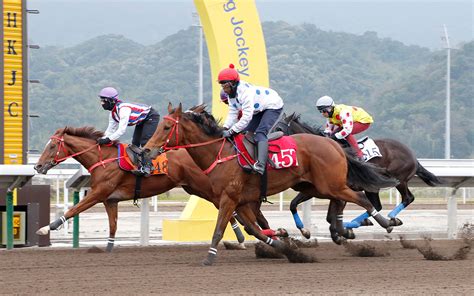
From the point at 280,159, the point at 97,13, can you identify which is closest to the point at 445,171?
the point at 280,159

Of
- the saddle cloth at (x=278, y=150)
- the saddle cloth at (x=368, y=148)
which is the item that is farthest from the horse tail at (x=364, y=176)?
the saddle cloth at (x=368, y=148)

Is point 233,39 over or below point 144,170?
over

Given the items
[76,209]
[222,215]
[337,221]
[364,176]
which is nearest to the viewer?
[222,215]

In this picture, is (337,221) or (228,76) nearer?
(228,76)

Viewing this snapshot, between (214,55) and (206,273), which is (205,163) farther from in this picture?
(214,55)

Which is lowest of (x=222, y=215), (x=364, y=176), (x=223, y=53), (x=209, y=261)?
(x=209, y=261)

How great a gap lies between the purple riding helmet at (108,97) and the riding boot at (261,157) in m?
2.41

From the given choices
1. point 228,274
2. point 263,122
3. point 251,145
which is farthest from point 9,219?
point 228,274

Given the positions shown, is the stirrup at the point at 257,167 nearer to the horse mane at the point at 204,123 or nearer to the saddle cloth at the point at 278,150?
the saddle cloth at the point at 278,150

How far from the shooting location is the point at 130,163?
445 inches

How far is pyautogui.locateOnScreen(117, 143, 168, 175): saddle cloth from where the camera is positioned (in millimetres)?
11305

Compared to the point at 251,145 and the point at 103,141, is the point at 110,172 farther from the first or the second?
the point at 251,145

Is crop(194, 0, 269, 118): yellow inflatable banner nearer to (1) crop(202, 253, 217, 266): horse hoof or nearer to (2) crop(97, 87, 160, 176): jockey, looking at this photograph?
(2) crop(97, 87, 160, 176): jockey

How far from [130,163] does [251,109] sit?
2327mm
